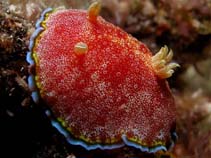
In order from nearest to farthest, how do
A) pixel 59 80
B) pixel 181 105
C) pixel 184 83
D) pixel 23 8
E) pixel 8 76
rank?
pixel 59 80
pixel 8 76
pixel 23 8
pixel 181 105
pixel 184 83

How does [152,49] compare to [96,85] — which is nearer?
[96,85]

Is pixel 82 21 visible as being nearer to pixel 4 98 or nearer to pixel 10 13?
pixel 10 13

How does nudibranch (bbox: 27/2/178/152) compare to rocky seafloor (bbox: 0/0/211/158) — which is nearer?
nudibranch (bbox: 27/2/178/152)

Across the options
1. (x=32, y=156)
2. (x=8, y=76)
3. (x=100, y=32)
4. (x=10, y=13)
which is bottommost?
(x=32, y=156)

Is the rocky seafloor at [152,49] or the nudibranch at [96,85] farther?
the rocky seafloor at [152,49]

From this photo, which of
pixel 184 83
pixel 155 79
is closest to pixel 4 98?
pixel 155 79
